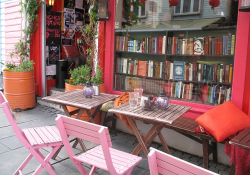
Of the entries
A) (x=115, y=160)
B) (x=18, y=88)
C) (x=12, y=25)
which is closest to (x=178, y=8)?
(x=115, y=160)

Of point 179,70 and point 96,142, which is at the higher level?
point 179,70

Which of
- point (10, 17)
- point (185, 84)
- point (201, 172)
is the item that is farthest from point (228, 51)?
point (10, 17)

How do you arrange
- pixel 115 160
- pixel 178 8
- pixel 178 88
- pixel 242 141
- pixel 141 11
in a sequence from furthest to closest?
1. pixel 141 11
2. pixel 178 88
3. pixel 178 8
4. pixel 115 160
5. pixel 242 141

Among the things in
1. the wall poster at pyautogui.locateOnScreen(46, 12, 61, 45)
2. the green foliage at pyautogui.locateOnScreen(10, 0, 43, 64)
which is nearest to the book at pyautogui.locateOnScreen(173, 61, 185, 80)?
the wall poster at pyautogui.locateOnScreen(46, 12, 61, 45)

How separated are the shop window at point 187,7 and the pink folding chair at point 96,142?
262 centimetres

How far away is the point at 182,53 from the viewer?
424 cm

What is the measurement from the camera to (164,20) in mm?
4418

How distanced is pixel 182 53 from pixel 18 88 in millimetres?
3714

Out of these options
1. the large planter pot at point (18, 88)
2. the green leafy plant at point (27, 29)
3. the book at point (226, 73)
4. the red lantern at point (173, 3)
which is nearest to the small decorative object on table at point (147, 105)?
the book at point (226, 73)

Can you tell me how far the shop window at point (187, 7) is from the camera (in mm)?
4009

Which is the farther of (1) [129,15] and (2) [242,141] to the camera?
(1) [129,15]

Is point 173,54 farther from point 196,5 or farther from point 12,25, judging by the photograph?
point 12,25

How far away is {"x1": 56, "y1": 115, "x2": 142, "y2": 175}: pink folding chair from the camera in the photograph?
1.98 meters

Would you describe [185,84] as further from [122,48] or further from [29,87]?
[29,87]
